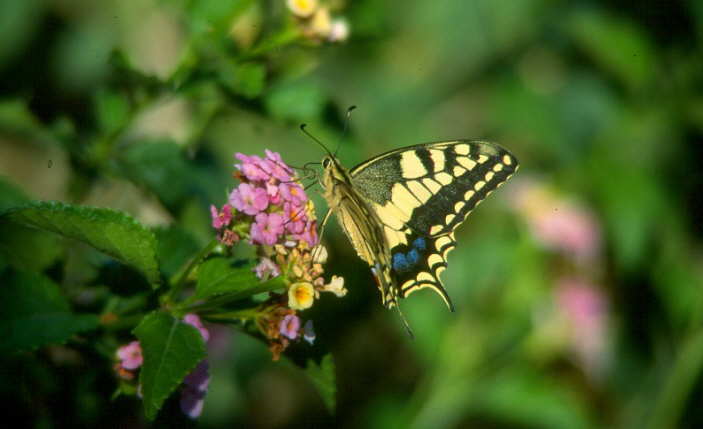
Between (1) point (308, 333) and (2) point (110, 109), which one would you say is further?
(2) point (110, 109)

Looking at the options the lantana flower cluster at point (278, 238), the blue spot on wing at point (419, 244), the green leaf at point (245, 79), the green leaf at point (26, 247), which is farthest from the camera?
the blue spot on wing at point (419, 244)

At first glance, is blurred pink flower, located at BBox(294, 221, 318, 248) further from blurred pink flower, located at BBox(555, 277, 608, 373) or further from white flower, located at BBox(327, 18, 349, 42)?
blurred pink flower, located at BBox(555, 277, 608, 373)

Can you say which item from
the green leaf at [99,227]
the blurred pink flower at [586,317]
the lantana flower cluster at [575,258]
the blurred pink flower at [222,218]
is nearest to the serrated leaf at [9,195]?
the green leaf at [99,227]

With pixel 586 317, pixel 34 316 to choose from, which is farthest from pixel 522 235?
pixel 34 316

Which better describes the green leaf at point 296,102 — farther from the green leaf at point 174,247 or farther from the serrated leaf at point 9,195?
the serrated leaf at point 9,195

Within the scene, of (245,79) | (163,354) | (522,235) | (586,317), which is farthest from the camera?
(586,317)

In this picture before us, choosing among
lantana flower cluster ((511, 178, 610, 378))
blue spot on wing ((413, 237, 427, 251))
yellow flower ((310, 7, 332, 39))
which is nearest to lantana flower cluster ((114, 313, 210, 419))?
blue spot on wing ((413, 237, 427, 251))

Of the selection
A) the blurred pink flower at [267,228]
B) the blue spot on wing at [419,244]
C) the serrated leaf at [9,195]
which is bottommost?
the blurred pink flower at [267,228]

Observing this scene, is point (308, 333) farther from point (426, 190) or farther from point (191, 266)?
point (426, 190)
